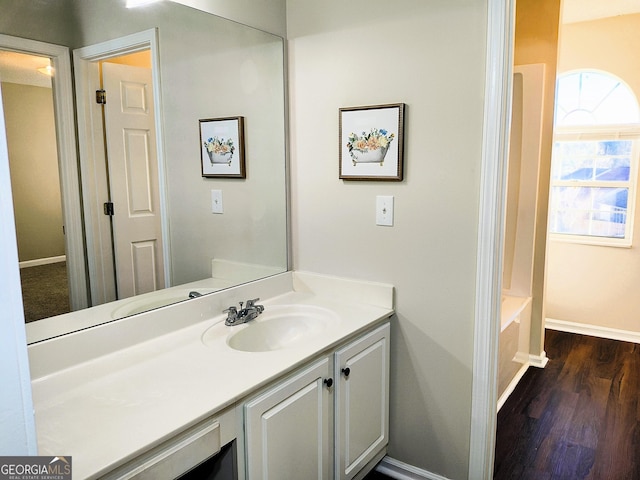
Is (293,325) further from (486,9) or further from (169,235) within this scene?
(486,9)

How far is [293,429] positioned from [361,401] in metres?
0.43

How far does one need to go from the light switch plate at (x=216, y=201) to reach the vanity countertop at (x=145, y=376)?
0.36 m

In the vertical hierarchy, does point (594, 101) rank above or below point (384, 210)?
above

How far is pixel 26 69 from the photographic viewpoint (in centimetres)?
131

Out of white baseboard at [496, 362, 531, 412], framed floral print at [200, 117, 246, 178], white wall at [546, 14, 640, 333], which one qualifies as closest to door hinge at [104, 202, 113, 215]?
framed floral print at [200, 117, 246, 178]

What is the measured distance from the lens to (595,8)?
338cm

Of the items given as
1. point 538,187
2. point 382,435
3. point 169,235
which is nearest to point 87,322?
point 169,235

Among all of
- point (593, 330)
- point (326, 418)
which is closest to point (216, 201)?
point (326, 418)

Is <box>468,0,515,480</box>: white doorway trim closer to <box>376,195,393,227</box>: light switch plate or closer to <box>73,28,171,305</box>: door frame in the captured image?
<box>376,195,393,227</box>: light switch plate

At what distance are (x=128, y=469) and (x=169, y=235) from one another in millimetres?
930

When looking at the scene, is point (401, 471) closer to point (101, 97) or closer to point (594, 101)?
point (101, 97)

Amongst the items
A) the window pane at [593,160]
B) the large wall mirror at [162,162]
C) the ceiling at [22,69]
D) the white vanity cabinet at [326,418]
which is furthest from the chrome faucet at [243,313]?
the window pane at [593,160]

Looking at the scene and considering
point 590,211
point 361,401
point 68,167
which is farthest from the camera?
point 590,211

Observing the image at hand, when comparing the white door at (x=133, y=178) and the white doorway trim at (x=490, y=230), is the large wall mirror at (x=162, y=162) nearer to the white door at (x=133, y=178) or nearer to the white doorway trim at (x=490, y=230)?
the white door at (x=133, y=178)
